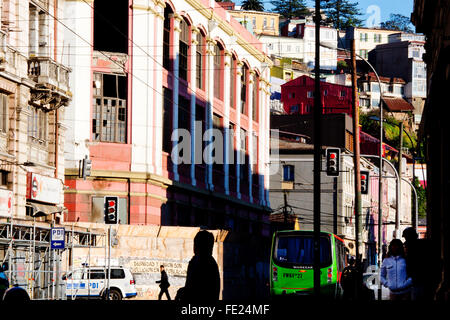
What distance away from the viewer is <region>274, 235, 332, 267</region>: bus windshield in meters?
38.5

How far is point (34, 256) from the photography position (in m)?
34.6

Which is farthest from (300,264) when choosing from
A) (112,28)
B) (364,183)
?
(112,28)

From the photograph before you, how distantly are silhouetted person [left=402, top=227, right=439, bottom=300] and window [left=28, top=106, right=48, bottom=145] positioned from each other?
2303 cm

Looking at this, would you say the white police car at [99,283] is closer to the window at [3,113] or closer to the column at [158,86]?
the window at [3,113]

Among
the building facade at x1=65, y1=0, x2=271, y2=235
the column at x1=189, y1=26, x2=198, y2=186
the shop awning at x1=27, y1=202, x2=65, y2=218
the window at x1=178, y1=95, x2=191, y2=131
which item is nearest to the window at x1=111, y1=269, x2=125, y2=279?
the shop awning at x1=27, y1=202, x2=65, y2=218

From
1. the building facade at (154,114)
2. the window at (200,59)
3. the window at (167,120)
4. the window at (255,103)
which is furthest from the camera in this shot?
the window at (255,103)

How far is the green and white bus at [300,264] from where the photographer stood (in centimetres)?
3819

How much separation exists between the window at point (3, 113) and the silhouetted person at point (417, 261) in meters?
21.0

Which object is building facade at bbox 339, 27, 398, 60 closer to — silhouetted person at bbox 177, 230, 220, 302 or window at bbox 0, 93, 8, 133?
window at bbox 0, 93, 8, 133

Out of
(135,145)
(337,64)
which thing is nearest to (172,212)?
(135,145)

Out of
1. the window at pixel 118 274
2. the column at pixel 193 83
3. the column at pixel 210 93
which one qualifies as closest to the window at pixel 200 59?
the column at pixel 210 93

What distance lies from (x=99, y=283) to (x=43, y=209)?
4.02 metres

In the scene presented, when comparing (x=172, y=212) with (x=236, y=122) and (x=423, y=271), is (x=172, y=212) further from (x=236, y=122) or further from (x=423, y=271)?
(x=423, y=271)

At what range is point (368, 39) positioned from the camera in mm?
191375
